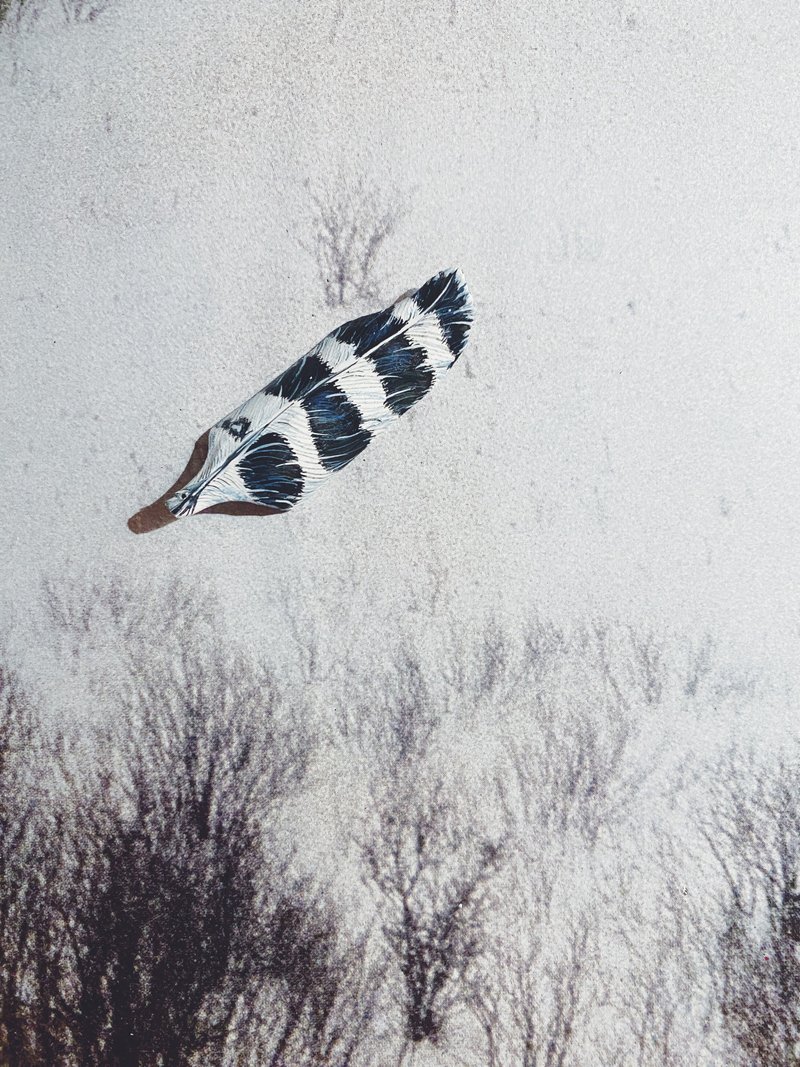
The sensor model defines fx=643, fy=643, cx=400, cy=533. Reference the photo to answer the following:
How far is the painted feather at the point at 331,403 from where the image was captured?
2.06 m

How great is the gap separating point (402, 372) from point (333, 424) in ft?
0.95

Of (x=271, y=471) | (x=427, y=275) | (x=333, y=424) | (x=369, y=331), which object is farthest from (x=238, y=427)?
(x=427, y=275)

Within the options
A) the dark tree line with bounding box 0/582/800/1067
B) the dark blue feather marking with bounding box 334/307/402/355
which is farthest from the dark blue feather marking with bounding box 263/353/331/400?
the dark tree line with bounding box 0/582/800/1067

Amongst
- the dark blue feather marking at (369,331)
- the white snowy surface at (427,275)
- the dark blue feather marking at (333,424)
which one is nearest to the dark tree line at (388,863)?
the white snowy surface at (427,275)

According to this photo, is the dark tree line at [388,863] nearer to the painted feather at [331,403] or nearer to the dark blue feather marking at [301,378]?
the painted feather at [331,403]

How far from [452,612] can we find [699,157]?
189 cm

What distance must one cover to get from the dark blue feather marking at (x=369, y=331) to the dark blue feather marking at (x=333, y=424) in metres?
0.17

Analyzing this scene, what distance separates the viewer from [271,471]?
2.08m

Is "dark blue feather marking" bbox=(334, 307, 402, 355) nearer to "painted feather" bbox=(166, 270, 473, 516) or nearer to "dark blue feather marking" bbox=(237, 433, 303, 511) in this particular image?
"painted feather" bbox=(166, 270, 473, 516)

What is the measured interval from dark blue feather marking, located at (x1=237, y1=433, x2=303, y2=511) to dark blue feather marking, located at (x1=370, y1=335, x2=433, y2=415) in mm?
384

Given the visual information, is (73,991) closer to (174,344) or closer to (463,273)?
(174,344)

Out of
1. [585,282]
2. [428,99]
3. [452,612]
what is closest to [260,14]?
[428,99]

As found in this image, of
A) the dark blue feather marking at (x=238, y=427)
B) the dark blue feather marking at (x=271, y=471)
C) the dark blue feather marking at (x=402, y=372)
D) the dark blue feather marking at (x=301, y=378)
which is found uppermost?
the dark blue feather marking at (x=402, y=372)

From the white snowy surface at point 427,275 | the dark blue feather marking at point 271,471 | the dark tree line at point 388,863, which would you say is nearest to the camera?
the dark blue feather marking at point 271,471
